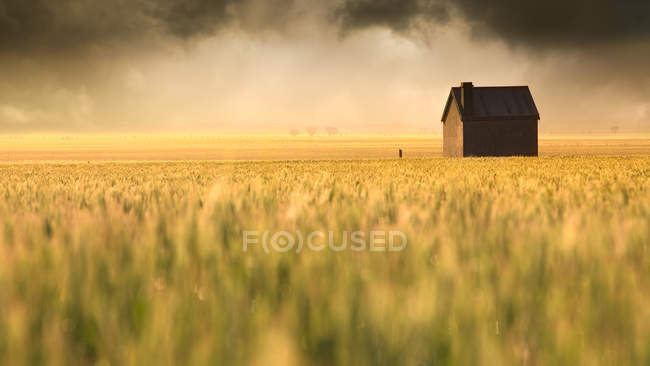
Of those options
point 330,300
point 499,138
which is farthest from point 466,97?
Answer: point 330,300

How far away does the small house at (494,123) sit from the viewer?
Answer: 156ft

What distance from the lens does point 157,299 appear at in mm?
1507

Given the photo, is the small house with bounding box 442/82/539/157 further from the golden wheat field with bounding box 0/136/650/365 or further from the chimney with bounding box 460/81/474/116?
the golden wheat field with bounding box 0/136/650/365

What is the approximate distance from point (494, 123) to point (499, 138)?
1.51 meters

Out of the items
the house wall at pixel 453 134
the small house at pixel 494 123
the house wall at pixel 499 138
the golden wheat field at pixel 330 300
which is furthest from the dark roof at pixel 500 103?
the golden wheat field at pixel 330 300

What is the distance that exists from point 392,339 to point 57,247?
1.73 m

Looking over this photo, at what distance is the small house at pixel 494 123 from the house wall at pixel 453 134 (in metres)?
0.09

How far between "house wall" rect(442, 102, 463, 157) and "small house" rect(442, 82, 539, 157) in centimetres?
9

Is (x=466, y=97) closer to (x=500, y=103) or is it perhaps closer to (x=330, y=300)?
(x=500, y=103)

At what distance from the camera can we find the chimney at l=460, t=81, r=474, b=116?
4759 centimetres

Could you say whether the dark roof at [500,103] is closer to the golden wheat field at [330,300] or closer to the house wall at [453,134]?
the house wall at [453,134]

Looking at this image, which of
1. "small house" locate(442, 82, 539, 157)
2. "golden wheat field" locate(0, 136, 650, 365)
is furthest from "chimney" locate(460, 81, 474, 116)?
"golden wheat field" locate(0, 136, 650, 365)

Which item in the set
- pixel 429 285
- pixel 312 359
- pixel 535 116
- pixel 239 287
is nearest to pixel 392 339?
pixel 312 359

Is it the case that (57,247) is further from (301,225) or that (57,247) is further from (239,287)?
(301,225)
